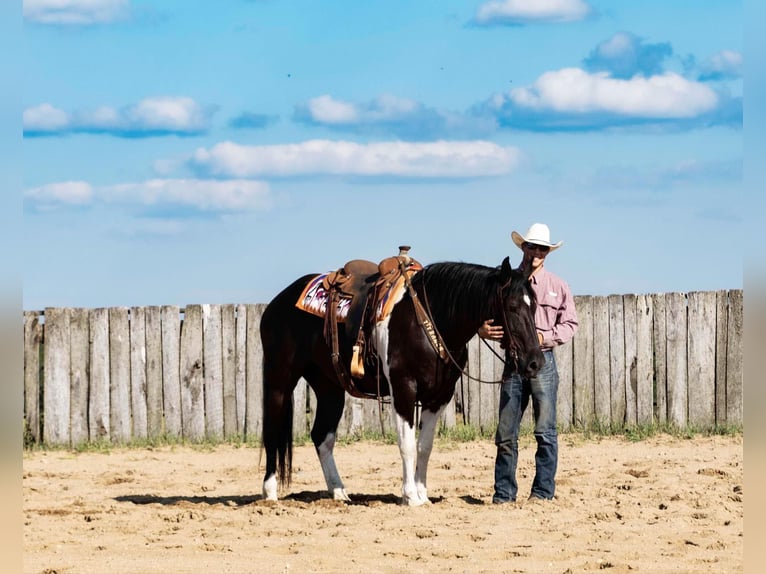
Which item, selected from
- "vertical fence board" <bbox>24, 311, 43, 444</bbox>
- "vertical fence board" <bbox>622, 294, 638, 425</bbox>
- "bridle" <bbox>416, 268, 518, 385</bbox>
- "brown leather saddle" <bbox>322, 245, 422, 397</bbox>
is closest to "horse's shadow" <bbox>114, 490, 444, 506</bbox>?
"brown leather saddle" <bbox>322, 245, 422, 397</bbox>

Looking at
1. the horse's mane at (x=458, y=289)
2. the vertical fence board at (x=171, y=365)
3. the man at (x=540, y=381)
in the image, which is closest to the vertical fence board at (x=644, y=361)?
the man at (x=540, y=381)

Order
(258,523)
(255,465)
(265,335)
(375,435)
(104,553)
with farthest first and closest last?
(375,435) < (255,465) < (265,335) < (258,523) < (104,553)

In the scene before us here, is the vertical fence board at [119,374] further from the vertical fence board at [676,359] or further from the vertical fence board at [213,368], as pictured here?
the vertical fence board at [676,359]

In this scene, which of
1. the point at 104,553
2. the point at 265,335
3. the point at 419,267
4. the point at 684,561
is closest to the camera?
the point at 684,561

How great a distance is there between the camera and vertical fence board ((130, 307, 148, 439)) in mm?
14297

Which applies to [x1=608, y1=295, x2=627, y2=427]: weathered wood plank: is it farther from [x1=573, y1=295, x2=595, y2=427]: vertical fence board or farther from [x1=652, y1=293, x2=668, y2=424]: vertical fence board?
[x1=652, y1=293, x2=668, y2=424]: vertical fence board

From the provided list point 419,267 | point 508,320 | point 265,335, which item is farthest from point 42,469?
point 508,320

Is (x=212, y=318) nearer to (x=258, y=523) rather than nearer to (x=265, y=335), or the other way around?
(x=265, y=335)

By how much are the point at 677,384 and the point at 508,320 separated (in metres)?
7.21

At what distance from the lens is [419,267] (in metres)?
8.98

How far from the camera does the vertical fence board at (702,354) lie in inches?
566

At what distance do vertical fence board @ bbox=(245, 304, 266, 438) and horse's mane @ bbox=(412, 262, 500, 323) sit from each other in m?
5.84

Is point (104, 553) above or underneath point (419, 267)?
underneath

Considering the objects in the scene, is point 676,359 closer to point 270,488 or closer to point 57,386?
point 270,488
